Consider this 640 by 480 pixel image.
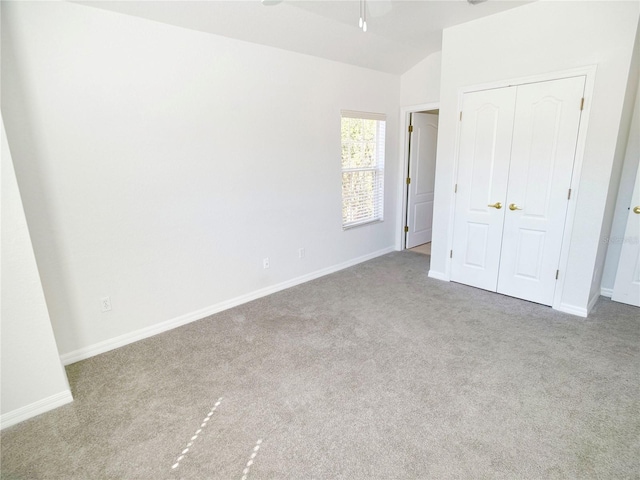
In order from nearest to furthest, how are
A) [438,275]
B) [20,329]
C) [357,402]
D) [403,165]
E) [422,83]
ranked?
[20,329] → [357,402] → [438,275] → [422,83] → [403,165]

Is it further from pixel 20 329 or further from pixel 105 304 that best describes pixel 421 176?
pixel 20 329

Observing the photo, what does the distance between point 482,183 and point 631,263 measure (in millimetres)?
1570

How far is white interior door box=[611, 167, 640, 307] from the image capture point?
10.5 ft

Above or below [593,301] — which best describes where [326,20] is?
above

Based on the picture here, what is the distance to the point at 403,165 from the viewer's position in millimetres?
4973

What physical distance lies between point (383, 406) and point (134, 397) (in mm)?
1591

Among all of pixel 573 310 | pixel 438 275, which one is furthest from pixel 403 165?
pixel 573 310

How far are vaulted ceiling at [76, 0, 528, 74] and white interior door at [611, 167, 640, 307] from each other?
2.16 m

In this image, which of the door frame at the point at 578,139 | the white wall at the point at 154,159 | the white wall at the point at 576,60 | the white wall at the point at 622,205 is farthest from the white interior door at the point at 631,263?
the white wall at the point at 154,159

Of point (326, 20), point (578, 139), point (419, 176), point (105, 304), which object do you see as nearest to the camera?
point (105, 304)

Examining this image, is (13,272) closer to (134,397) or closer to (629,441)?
(134,397)

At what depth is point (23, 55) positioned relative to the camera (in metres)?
2.17

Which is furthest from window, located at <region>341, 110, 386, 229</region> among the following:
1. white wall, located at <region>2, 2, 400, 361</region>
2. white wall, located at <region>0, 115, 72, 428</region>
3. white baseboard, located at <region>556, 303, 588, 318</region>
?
white wall, located at <region>0, 115, 72, 428</region>

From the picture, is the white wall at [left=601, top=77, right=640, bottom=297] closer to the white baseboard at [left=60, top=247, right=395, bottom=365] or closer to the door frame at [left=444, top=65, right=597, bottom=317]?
the door frame at [left=444, top=65, right=597, bottom=317]
